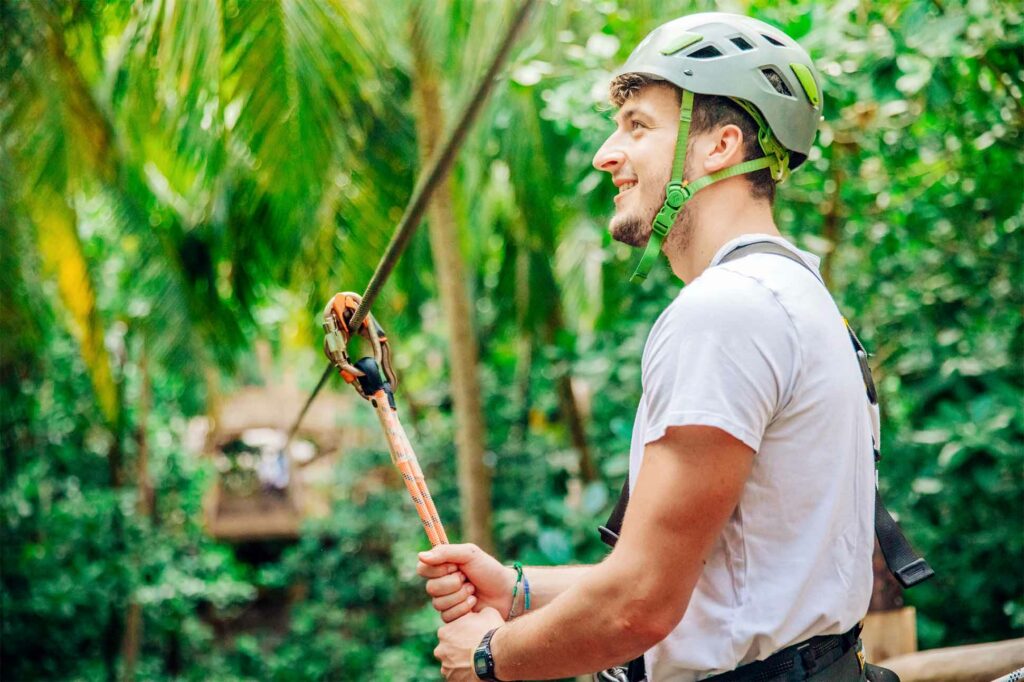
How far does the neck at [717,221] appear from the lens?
1736 millimetres

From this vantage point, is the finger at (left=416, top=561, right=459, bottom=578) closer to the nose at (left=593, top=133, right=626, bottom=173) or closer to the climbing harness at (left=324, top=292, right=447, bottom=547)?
the climbing harness at (left=324, top=292, right=447, bottom=547)

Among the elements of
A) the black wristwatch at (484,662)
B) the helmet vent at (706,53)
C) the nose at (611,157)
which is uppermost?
the helmet vent at (706,53)

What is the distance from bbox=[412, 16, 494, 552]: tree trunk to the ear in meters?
4.10

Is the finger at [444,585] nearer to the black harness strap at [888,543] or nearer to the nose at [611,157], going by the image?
the black harness strap at [888,543]

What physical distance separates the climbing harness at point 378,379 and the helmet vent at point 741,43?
32.0 inches

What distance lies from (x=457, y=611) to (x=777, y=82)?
1084mm

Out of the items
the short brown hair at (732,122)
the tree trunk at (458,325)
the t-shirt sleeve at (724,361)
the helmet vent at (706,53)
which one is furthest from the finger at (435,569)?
the tree trunk at (458,325)

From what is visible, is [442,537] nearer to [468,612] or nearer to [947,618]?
[468,612]

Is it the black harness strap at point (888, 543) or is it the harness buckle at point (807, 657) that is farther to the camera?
the black harness strap at point (888, 543)

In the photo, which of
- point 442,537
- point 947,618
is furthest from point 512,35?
point 947,618

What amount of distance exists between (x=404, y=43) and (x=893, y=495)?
3.67 meters

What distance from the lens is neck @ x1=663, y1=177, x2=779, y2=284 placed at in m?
1.74

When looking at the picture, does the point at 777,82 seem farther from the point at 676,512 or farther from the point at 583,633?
the point at 583,633

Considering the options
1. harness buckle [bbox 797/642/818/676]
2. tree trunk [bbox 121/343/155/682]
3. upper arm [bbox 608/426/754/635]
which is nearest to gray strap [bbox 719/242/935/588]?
harness buckle [bbox 797/642/818/676]
